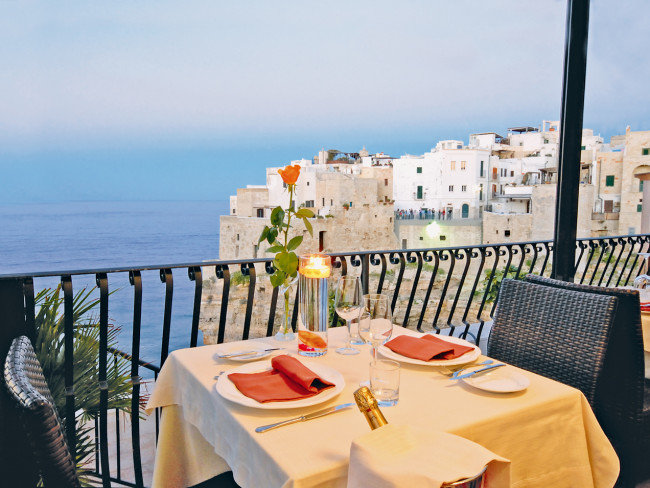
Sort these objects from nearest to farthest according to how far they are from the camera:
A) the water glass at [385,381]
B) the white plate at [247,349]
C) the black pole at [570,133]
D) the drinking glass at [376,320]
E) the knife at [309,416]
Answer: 1. the knife at [309,416]
2. the water glass at [385,381]
3. the drinking glass at [376,320]
4. the white plate at [247,349]
5. the black pole at [570,133]

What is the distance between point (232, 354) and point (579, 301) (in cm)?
127

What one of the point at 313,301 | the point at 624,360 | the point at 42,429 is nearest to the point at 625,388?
the point at 624,360

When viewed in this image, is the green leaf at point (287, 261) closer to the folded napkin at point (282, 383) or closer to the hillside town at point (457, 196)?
the folded napkin at point (282, 383)

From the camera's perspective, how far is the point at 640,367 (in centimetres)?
188

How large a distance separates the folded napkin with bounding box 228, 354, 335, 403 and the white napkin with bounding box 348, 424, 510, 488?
36cm

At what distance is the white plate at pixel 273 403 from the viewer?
1.26 m

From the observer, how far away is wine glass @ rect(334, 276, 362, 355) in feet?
5.36

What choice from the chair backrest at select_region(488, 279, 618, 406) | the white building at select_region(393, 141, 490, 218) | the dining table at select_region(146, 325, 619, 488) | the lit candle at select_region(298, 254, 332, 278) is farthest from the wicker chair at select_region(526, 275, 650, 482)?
the white building at select_region(393, 141, 490, 218)

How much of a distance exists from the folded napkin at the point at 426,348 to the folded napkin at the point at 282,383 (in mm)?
388

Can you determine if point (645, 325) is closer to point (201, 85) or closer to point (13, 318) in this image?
point (13, 318)

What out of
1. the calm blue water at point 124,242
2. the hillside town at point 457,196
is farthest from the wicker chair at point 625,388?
the calm blue water at point 124,242

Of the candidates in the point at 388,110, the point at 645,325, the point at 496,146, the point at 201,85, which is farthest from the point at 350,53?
the point at 645,325

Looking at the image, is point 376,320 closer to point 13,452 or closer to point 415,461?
point 415,461

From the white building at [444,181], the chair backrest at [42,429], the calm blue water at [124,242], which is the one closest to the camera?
the chair backrest at [42,429]
